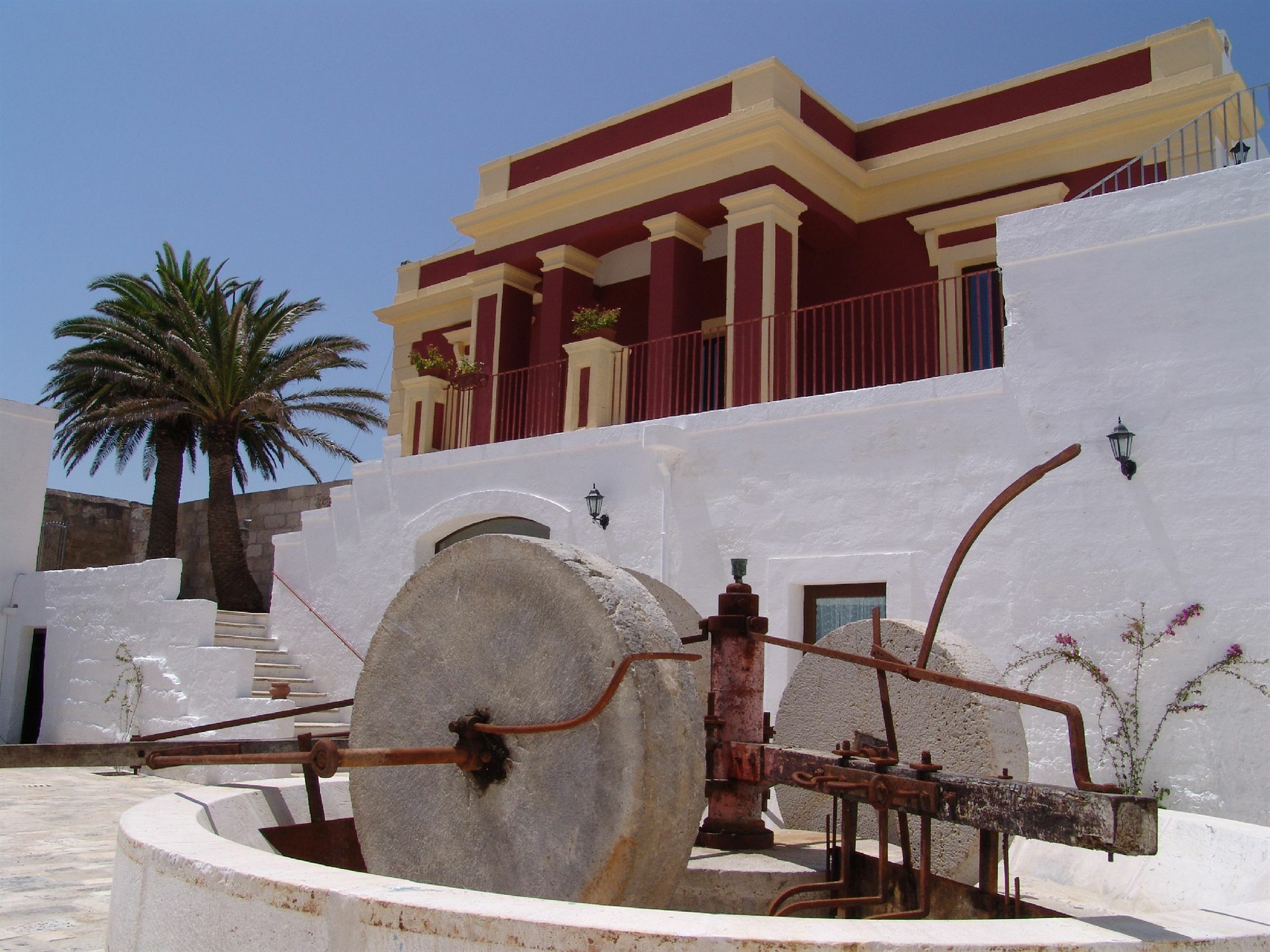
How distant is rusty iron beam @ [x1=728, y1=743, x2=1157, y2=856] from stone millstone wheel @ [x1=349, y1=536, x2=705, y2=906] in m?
0.45

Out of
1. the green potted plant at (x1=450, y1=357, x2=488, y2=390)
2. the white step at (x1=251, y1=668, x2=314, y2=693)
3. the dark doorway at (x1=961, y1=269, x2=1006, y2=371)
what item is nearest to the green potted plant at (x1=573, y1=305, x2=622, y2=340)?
the green potted plant at (x1=450, y1=357, x2=488, y2=390)

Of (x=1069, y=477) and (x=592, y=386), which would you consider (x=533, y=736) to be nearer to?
(x=1069, y=477)

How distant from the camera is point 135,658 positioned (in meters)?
11.6

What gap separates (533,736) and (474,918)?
0.97 m

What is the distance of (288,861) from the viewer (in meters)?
2.36

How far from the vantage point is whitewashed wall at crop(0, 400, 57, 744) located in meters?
13.0

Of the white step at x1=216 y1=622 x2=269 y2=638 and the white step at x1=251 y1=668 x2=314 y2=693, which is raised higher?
the white step at x1=216 y1=622 x2=269 y2=638

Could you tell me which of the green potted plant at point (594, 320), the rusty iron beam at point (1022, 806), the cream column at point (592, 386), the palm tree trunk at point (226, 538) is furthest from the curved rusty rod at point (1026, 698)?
A: the palm tree trunk at point (226, 538)

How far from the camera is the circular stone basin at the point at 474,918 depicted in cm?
188

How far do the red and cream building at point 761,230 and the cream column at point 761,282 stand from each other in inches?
0.9

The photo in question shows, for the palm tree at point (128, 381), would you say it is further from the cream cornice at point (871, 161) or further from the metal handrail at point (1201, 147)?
the metal handrail at point (1201, 147)

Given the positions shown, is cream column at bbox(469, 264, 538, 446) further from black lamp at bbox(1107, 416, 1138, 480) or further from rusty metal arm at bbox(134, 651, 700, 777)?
rusty metal arm at bbox(134, 651, 700, 777)

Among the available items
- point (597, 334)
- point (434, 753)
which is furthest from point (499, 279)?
point (434, 753)

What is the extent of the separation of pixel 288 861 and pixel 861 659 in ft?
4.75
